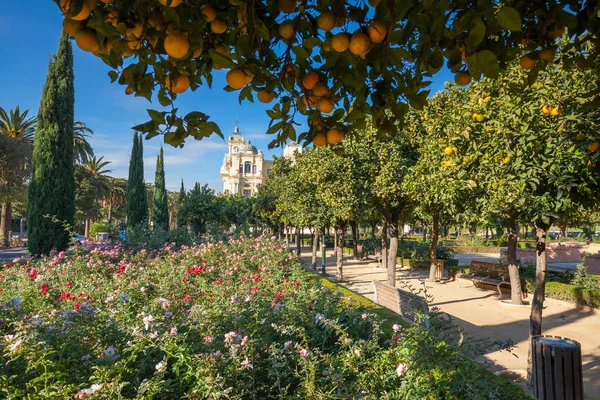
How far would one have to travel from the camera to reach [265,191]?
945 inches

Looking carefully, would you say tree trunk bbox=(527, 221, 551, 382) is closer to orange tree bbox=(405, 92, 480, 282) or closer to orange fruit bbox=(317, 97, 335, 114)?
orange tree bbox=(405, 92, 480, 282)

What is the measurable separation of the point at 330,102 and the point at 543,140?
4309mm

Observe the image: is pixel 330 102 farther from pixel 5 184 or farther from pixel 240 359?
pixel 5 184

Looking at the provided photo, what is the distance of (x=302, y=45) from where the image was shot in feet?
4.66

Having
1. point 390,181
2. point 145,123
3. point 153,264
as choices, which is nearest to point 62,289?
point 153,264

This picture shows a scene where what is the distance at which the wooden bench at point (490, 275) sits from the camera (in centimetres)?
1036

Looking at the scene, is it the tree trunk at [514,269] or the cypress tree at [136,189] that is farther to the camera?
the cypress tree at [136,189]

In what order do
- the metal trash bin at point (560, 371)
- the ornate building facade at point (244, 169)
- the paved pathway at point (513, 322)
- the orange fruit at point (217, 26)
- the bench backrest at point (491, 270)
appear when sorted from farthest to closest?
the ornate building facade at point (244, 169) < the bench backrest at point (491, 270) < the paved pathway at point (513, 322) < the metal trash bin at point (560, 371) < the orange fruit at point (217, 26)

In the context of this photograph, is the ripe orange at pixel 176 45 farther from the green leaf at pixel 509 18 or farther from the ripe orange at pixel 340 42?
the green leaf at pixel 509 18

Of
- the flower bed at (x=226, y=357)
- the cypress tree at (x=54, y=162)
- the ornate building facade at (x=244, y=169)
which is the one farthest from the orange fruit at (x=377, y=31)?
the ornate building facade at (x=244, y=169)

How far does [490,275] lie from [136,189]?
24.8 metres

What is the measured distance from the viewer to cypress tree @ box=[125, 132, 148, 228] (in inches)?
1067

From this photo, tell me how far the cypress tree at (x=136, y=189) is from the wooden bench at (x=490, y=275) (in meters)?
22.8

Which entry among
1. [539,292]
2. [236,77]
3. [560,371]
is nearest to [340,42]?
[236,77]
